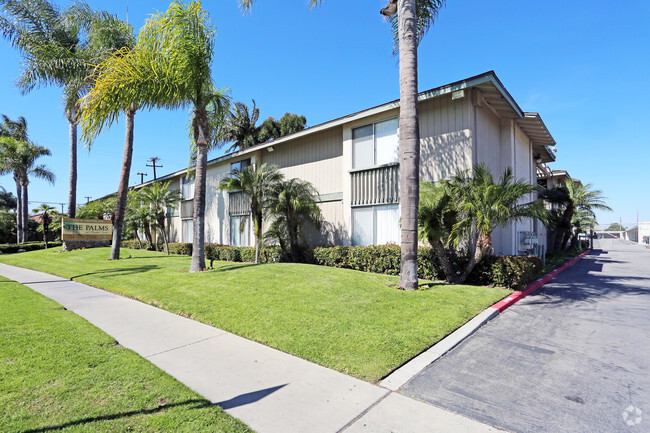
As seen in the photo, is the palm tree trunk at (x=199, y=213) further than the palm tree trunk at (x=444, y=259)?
Yes

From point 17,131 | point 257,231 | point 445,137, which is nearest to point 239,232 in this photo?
point 257,231

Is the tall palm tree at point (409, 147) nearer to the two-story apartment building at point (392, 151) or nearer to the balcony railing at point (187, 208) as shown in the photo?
the two-story apartment building at point (392, 151)

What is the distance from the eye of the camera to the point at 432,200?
8.64 meters

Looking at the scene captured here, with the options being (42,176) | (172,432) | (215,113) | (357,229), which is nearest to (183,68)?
(215,113)

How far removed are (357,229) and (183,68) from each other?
7.69 metres

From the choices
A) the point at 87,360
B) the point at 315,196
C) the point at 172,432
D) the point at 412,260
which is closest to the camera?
the point at 172,432

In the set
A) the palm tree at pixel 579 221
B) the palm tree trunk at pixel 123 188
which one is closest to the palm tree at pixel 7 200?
the palm tree trunk at pixel 123 188

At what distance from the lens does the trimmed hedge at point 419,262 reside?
28.0 ft

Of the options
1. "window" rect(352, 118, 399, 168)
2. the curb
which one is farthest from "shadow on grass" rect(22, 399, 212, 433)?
"window" rect(352, 118, 399, 168)

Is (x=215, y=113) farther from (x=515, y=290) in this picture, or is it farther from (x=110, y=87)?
(x=515, y=290)

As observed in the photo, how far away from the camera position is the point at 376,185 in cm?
1199

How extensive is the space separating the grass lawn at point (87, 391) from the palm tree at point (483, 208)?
6.99 metres

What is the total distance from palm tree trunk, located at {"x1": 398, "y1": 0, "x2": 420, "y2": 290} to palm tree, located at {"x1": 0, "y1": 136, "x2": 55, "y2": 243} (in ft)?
118

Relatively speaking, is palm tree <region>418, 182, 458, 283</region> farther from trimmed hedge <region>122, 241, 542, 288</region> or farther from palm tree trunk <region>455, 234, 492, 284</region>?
trimmed hedge <region>122, 241, 542, 288</region>
